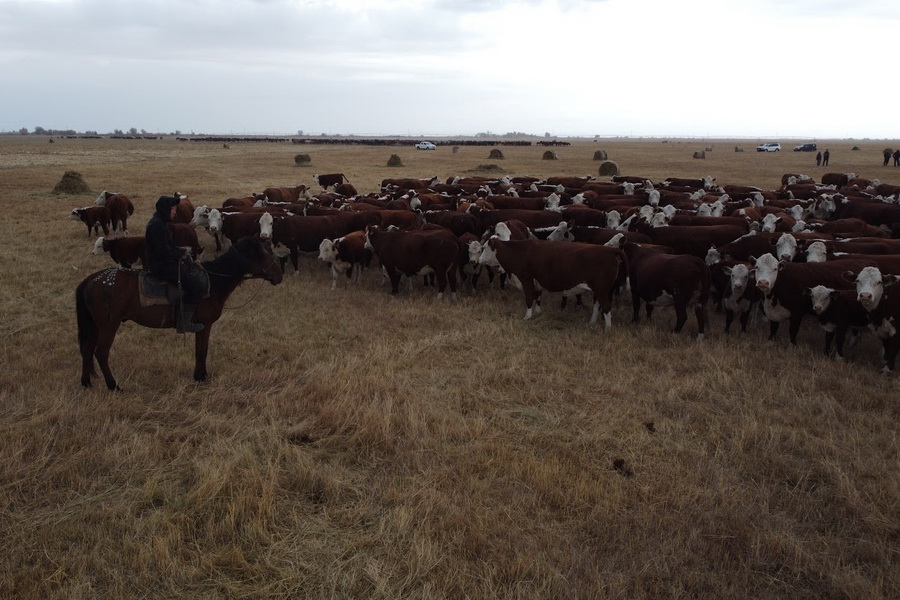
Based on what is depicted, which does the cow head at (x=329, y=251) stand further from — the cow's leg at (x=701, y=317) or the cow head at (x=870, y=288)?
the cow head at (x=870, y=288)

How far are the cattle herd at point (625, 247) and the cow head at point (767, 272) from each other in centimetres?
2

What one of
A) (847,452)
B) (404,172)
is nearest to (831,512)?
(847,452)

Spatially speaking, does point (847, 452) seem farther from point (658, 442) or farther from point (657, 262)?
point (657, 262)

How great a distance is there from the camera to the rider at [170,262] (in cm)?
619

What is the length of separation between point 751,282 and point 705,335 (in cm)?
104

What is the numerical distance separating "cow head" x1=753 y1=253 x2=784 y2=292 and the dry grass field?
0.91 m

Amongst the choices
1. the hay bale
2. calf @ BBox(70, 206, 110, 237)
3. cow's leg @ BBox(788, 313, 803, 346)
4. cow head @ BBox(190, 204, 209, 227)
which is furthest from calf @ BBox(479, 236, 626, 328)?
the hay bale

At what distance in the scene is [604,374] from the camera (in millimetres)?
7227

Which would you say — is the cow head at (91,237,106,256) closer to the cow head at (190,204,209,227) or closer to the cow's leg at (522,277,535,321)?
the cow head at (190,204,209,227)

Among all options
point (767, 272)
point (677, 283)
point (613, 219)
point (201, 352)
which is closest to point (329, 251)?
point (201, 352)

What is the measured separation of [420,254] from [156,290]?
5.31 meters

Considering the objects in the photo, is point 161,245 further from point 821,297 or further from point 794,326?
point 794,326

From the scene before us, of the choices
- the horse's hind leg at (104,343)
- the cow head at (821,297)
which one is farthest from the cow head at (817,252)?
the horse's hind leg at (104,343)

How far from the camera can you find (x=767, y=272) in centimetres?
821
